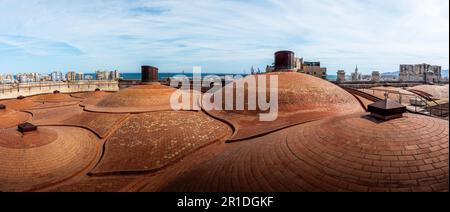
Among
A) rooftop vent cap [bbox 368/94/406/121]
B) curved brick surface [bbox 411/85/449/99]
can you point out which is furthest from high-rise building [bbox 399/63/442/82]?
rooftop vent cap [bbox 368/94/406/121]

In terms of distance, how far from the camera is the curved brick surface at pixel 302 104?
13.7 meters

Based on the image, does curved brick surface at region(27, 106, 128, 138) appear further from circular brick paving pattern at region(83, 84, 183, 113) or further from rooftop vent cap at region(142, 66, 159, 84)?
rooftop vent cap at region(142, 66, 159, 84)

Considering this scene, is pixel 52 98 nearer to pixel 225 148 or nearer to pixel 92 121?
pixel 92 121

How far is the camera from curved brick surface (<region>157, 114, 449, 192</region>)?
→ 186 inches

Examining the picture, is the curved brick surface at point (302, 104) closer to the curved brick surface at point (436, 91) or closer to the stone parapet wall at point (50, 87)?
the curved brick surface at point (436, 91)

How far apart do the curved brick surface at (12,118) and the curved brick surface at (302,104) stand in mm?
13440

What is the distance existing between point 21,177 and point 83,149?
259 centimetres

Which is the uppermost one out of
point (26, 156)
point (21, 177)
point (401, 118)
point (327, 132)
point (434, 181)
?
point (401, 118)

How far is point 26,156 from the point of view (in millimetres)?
9492

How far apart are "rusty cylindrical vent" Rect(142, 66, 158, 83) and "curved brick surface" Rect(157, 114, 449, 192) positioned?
45.5ft

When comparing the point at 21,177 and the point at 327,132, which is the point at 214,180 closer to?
the point at 327,132

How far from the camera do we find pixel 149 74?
19312 mm
